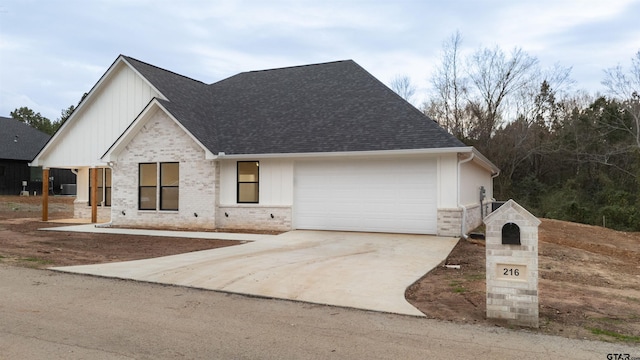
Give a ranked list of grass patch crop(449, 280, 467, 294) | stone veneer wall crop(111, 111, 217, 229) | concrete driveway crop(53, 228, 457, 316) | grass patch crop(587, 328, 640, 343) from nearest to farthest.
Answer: grass patch crop(587, 328, 640, 343)
concrete driveway crop(53, 228, 457, 316)
grass patch crop(449, 280, 467, 294)
stone veneer wall crop(111, 111, 217, 229)

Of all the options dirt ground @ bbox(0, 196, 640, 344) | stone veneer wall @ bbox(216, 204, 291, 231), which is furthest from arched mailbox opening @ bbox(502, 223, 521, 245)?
A: stone veneer wall @ bbox(216, 204, 291, 231)

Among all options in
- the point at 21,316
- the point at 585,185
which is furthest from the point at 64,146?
the point at 585,185

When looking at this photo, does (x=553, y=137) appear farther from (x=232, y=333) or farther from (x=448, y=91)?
(x=232, y=333)

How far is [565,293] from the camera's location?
6.82 metres

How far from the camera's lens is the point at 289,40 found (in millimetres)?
31844

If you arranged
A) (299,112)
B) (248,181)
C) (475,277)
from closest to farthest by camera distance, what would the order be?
(475,277)
(248,181)
(299,112)

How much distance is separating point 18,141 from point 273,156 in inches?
1343

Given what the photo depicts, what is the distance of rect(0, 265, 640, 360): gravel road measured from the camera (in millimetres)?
4301

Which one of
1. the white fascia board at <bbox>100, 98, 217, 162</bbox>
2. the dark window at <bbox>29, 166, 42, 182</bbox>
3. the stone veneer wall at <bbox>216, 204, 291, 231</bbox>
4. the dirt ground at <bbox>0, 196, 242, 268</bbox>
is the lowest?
the dirt ground at <bbox>0, 196, 242, 268</bbox>

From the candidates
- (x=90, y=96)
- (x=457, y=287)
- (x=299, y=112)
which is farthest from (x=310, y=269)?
(x=90, y=96)

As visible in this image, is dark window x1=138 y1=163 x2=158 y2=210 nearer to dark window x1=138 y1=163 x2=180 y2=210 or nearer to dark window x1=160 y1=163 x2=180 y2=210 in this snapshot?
dark window x1=138 y1=163 x2=180 y2=210

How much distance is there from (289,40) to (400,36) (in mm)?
8378

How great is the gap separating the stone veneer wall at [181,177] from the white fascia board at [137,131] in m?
0.17

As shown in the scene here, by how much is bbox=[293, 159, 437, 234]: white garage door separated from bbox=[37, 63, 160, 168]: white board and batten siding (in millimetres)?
8341
